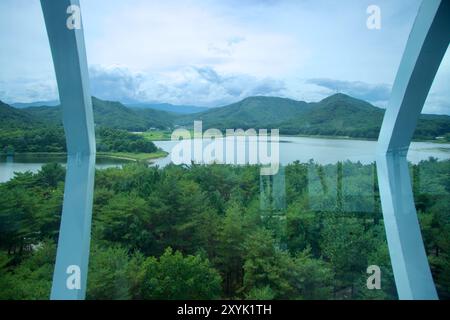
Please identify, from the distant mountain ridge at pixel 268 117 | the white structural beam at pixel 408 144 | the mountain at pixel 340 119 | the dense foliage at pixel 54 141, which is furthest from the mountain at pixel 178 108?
the white structural beam at pixel 408 144

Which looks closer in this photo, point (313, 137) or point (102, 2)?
point (102, 2)

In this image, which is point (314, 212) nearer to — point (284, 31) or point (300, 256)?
point (300, 256)

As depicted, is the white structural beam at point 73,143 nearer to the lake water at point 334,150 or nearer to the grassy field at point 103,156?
the grassy field at point 103,156

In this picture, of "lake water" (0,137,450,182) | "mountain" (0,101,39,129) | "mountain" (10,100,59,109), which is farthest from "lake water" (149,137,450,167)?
"mountain" (0,101,39,129)

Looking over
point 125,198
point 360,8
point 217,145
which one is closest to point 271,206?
point 217,145

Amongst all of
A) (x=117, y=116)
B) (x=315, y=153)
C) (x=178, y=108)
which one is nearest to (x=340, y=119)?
(x=315, y=153)
